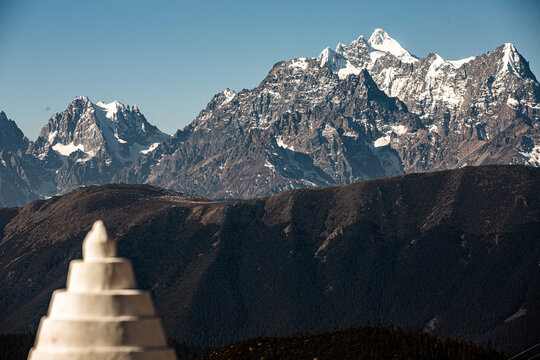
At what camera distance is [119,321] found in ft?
53.8

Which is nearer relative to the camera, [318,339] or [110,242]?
[110,242]

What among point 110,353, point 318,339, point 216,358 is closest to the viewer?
point 110,353

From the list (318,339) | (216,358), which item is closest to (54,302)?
(216,358)

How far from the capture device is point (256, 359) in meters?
172

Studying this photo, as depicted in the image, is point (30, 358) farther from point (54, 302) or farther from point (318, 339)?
point (318, 339)

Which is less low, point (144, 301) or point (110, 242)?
point (110, 242)

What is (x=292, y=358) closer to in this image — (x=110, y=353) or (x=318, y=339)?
(x=318, y=339)

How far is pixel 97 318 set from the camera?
54.0 ft

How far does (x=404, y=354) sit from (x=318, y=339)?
27.8 m

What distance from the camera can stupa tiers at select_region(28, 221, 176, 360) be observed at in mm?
16359

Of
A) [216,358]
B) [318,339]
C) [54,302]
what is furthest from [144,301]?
[318,339]

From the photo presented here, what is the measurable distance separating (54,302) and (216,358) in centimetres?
17033

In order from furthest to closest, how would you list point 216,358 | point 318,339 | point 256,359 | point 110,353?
1. point 318,339
2. point 216,358
3. point 256,359
4. point 110,353

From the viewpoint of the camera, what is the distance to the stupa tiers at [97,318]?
16359mm
